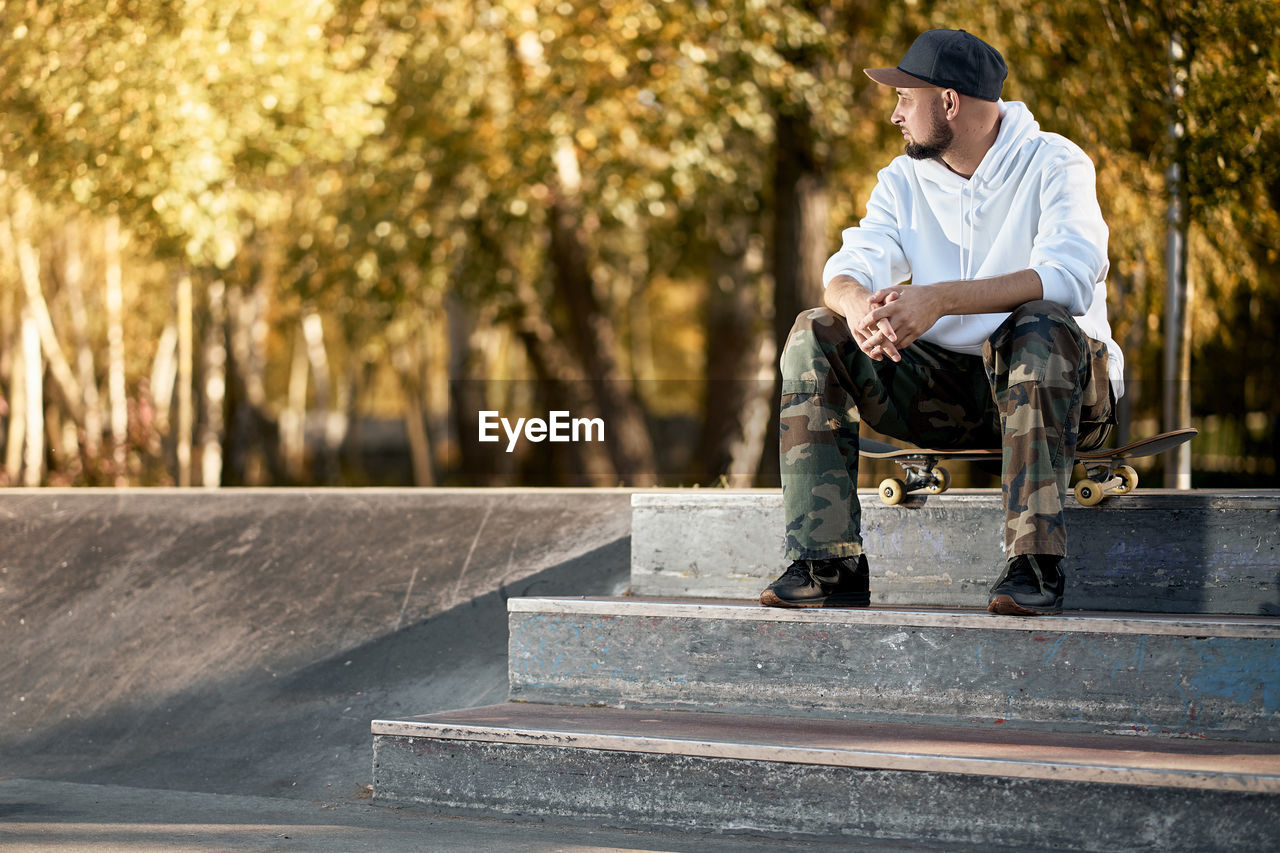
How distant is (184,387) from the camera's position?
12.7m

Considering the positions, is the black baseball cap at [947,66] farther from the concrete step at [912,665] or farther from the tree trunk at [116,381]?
the tree trunk at [116,381]

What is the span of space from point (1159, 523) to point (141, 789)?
2810mm

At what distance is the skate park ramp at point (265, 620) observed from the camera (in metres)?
4.09

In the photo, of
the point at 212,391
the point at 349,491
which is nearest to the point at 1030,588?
the point at 349,491

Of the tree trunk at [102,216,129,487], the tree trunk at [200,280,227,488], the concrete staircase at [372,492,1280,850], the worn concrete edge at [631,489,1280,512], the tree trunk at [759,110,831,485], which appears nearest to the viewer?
the concrete staircase at [372,492,1280,850]

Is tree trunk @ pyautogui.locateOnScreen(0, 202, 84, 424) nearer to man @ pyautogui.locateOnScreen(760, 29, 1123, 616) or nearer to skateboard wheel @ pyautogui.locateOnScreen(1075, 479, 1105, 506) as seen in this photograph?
man @ pyautogui.locateOnScreen(760, 29, 1123, 616)

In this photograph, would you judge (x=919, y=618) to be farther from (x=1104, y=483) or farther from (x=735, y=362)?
(x=735, y=362)

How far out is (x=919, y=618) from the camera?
311cm

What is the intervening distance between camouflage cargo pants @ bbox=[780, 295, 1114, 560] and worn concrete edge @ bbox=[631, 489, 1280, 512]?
171 mm

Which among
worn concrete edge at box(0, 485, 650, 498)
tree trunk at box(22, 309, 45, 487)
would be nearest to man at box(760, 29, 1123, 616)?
worn concrete edge at box(0, 485, 650, 498)

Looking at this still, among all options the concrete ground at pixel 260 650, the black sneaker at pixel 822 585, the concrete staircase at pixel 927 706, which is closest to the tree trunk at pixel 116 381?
the concrete ground at pixel 260 650

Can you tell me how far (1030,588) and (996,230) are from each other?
0.99 metres

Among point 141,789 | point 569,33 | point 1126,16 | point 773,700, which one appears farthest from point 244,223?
point 773,700

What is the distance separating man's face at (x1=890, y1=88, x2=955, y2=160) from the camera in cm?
349
